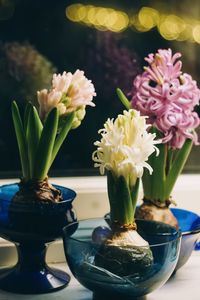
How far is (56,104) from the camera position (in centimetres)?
96

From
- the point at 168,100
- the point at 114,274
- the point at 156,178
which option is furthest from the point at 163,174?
the point at 114,274

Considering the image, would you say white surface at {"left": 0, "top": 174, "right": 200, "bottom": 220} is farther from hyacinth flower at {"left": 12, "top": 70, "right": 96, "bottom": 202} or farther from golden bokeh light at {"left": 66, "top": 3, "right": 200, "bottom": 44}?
golden bokeh light at {"left": 66, "top": 3, "right": 200, "bottom": 44}

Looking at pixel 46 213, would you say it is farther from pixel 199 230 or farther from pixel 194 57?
pixel 194 57

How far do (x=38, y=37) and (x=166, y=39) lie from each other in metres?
0.27

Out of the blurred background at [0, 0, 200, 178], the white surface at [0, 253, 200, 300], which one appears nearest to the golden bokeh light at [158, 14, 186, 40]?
the blurred background at [0, 0, 200, 178]

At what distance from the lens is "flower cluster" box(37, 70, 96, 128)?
3.13ft

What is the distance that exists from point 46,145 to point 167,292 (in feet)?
0.98

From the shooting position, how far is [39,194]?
3.13 feet

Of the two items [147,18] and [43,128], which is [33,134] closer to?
[43,128]

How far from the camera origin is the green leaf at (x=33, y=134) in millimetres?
935

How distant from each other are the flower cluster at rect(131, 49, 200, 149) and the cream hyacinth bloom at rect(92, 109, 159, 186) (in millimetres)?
118

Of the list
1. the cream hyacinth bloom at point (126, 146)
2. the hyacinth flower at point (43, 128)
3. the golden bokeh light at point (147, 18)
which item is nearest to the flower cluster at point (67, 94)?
the hyacinth flower at point (43, 128)

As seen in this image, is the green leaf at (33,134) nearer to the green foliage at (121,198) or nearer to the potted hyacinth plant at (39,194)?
the potted hyacinth plant at (39,194)

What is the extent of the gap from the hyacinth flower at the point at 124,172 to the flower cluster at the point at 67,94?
10 centimetres
